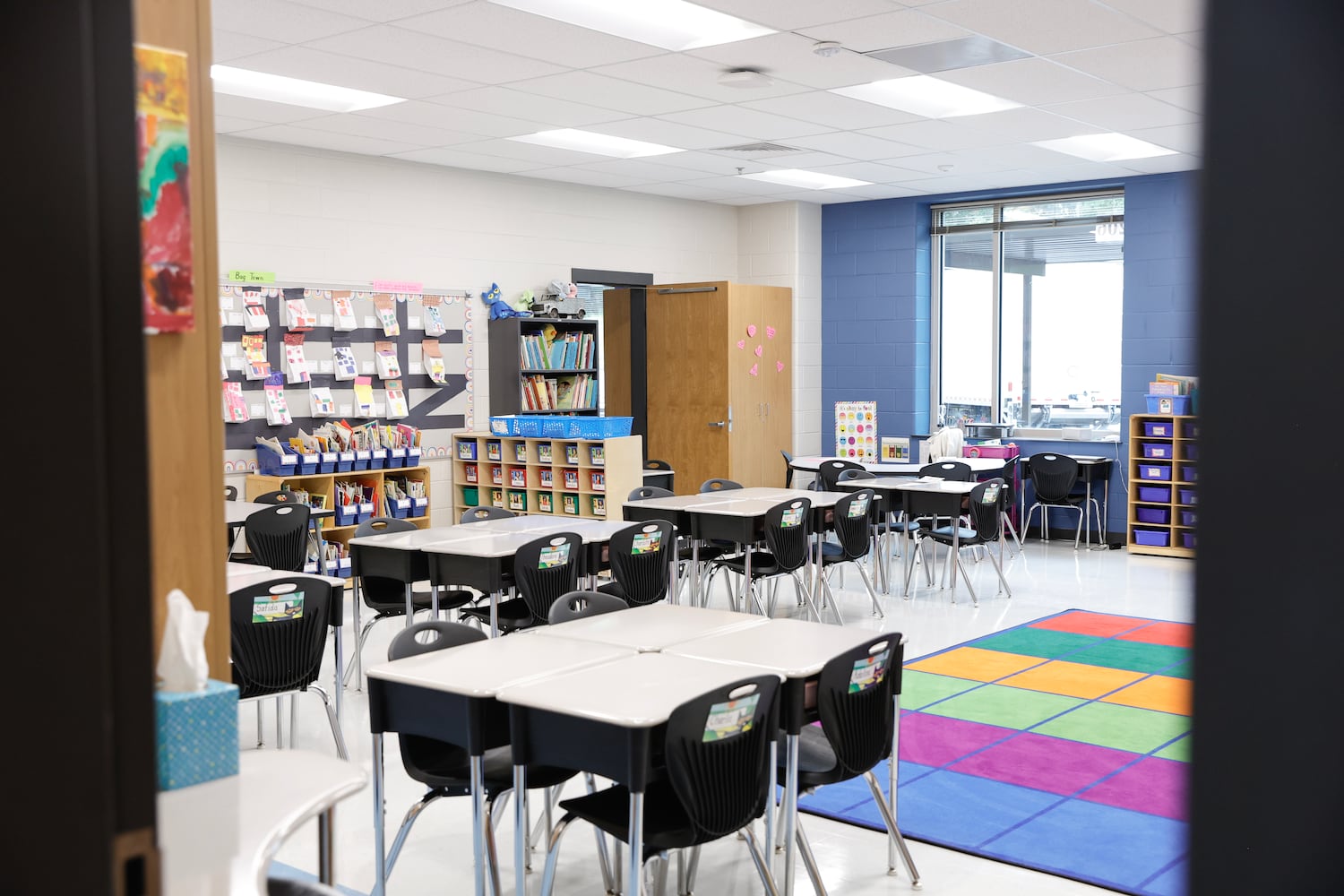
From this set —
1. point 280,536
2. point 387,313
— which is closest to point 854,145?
point 387,313

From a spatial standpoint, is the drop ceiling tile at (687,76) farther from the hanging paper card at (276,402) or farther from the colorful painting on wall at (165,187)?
the colorful painting on wall at (165,187)

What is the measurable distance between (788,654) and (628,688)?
60 centimetres

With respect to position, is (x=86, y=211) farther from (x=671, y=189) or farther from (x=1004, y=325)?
(x=1004, y=325)

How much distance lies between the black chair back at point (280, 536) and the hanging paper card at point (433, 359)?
3.24 meters

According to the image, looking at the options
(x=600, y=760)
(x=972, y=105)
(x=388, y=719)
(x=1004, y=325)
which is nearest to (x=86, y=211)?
(x=600, y=760)

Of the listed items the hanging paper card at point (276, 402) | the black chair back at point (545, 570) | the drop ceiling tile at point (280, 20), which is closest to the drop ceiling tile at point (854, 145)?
the drop ceiling tile at point (280, 20)

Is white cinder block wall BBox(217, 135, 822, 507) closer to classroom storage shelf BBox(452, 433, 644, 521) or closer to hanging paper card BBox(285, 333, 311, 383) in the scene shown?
classroom storage shelf BBox(452, 433, 644, 521)

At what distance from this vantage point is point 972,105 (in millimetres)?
7820

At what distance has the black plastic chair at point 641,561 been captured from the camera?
5570 mm

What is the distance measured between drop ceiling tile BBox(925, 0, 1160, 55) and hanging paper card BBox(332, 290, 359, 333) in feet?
16.1

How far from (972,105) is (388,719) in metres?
6.04

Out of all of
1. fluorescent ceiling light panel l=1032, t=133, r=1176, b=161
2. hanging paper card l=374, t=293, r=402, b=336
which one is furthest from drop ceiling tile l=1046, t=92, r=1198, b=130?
hanging paper card l=374, t=293, r=402, b=336

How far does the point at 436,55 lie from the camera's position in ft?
20.4

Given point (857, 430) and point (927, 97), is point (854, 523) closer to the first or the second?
point (927, 97)
